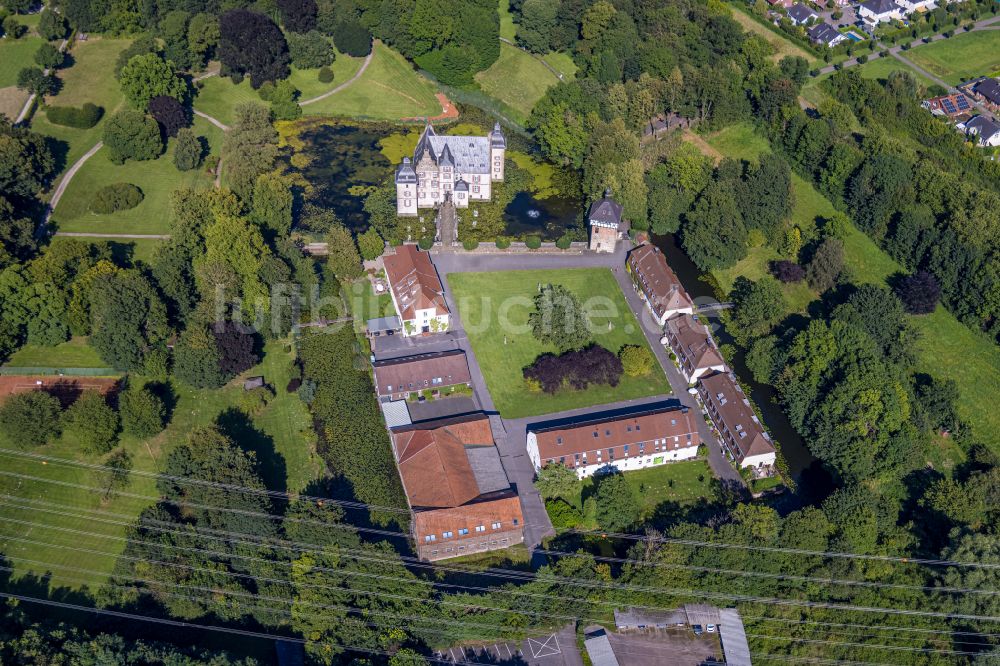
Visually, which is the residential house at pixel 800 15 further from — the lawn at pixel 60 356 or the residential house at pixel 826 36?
the lawn at pixel 60 356

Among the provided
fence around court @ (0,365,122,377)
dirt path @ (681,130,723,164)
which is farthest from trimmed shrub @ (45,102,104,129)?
dirt path @ (681,130,723,164)

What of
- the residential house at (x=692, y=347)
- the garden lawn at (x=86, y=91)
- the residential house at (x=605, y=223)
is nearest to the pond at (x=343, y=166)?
the garden lawn at (x=86, y=91)

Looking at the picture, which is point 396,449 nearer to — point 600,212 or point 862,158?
point 600,212

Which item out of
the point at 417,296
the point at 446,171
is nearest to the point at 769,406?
the point at 417,296

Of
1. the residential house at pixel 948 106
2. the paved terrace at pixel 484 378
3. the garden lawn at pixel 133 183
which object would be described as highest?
the residential house at pixel 948 106

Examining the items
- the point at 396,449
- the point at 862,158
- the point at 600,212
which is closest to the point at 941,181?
the point at 862,158
